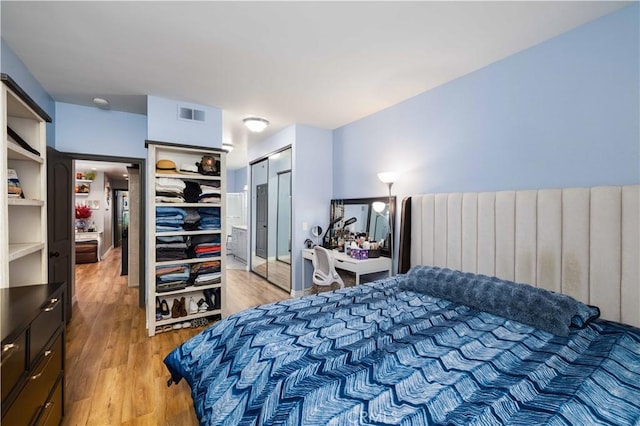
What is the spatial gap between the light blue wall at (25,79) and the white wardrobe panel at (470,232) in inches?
155

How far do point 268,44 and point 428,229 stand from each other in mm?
2262

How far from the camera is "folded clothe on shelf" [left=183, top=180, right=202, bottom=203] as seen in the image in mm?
3269

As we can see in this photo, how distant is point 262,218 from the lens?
5.57 metres

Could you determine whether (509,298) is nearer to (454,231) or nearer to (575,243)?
(575,243)

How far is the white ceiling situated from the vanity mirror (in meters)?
1.33

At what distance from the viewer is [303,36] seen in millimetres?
2105

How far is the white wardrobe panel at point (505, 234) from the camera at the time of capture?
228 cm

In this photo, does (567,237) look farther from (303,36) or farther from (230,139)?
(230,139)

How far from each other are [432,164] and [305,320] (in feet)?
7.18

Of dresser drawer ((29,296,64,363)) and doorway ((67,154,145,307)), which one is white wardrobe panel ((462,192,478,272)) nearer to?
dresser drawer ((29,296,64,363))

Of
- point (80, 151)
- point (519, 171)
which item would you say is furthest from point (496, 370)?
point (80, 151)

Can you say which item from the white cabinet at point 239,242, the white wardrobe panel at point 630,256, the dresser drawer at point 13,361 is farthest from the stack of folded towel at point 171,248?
the white wardrobe panel at point 630,256

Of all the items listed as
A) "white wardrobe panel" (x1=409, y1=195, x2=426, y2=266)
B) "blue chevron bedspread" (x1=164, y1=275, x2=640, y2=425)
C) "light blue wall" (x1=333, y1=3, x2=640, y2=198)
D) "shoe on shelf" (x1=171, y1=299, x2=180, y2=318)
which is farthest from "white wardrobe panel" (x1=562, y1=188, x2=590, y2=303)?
"shoe on shelf" (x1=171, y1=299, x2=180, y2=318)

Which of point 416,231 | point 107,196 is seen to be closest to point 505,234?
point 416,231
